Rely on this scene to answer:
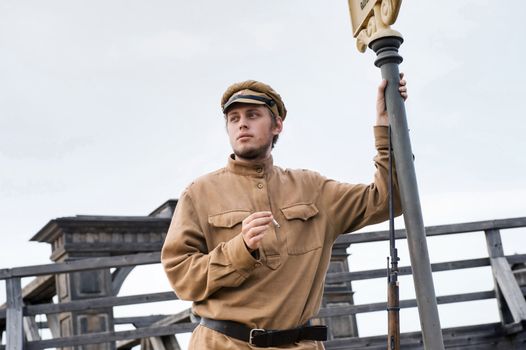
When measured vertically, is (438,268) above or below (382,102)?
below

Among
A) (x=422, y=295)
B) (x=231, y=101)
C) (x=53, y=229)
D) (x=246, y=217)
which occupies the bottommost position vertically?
(x=422, y=295)

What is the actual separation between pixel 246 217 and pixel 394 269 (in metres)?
0.59

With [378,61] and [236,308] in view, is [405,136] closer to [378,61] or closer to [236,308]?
[378,61]

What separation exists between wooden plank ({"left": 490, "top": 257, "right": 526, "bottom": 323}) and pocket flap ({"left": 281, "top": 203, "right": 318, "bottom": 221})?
4.11 metres

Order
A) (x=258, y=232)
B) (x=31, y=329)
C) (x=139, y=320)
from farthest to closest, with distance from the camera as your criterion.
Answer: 1. (x=139, y=320)
2. (x=31, y=329)
3. (x=258, y=232)

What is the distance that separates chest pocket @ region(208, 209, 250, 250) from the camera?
344 cm

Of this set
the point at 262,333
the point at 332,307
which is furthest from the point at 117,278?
the point at 262,333

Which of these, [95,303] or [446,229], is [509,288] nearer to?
[446,229]

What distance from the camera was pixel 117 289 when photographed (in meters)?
9.34

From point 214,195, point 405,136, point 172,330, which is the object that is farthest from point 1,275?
point 405,136

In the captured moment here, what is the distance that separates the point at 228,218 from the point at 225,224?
1.0 inches

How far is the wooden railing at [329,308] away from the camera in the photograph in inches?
283

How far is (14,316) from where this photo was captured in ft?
23.8

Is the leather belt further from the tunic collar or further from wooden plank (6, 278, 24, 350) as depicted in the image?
wooden plank (6, 278, 24, 350)
